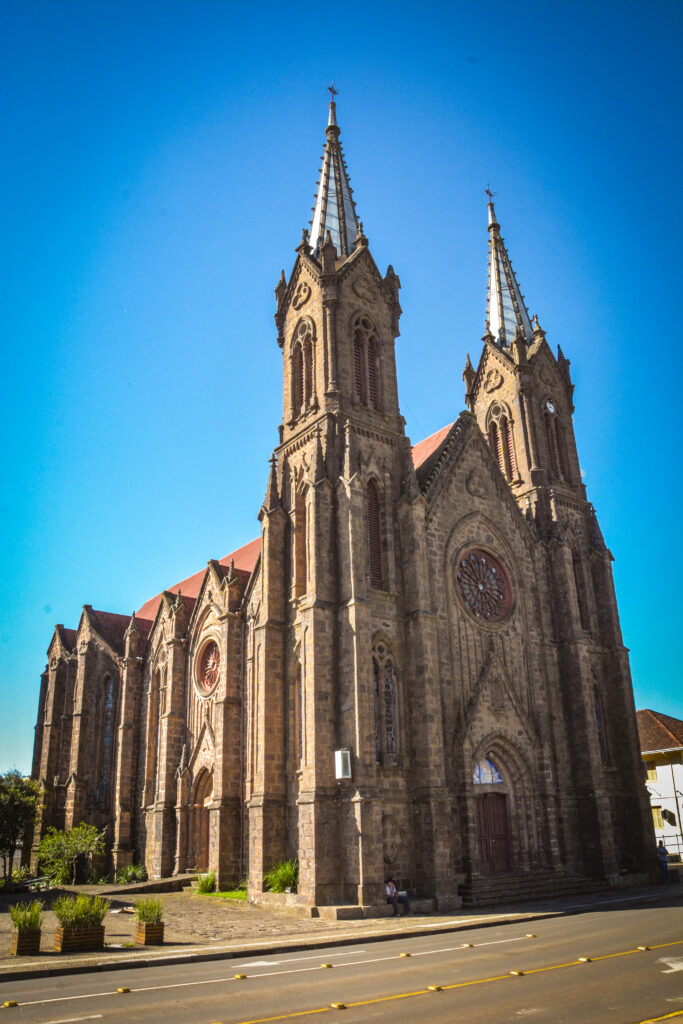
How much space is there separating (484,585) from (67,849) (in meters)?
22.3

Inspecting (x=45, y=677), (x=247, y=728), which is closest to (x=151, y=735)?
(x=247, y=728)

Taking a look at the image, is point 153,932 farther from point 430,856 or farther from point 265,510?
point 265,510

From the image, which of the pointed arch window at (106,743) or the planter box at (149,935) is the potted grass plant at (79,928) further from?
the pointed arch window at (106,743)

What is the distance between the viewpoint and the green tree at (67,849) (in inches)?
1395

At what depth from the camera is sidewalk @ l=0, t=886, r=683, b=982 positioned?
13969 mm

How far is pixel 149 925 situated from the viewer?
16766 mm

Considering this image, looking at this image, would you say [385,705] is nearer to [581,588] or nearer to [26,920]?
[26,920]

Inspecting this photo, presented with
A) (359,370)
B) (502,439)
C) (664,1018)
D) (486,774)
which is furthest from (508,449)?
(664,1018)

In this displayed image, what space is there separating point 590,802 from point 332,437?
17739mm

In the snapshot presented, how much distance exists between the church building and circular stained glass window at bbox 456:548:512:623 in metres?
0.09

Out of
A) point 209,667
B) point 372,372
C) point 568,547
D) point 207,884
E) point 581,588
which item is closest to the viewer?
point 207,884

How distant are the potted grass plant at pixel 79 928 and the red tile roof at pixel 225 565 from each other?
21376mm

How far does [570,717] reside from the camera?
32719mm

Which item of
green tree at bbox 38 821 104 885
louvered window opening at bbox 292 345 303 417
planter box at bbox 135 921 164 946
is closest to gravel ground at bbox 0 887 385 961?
planter box at bbox 135 921 164 946
